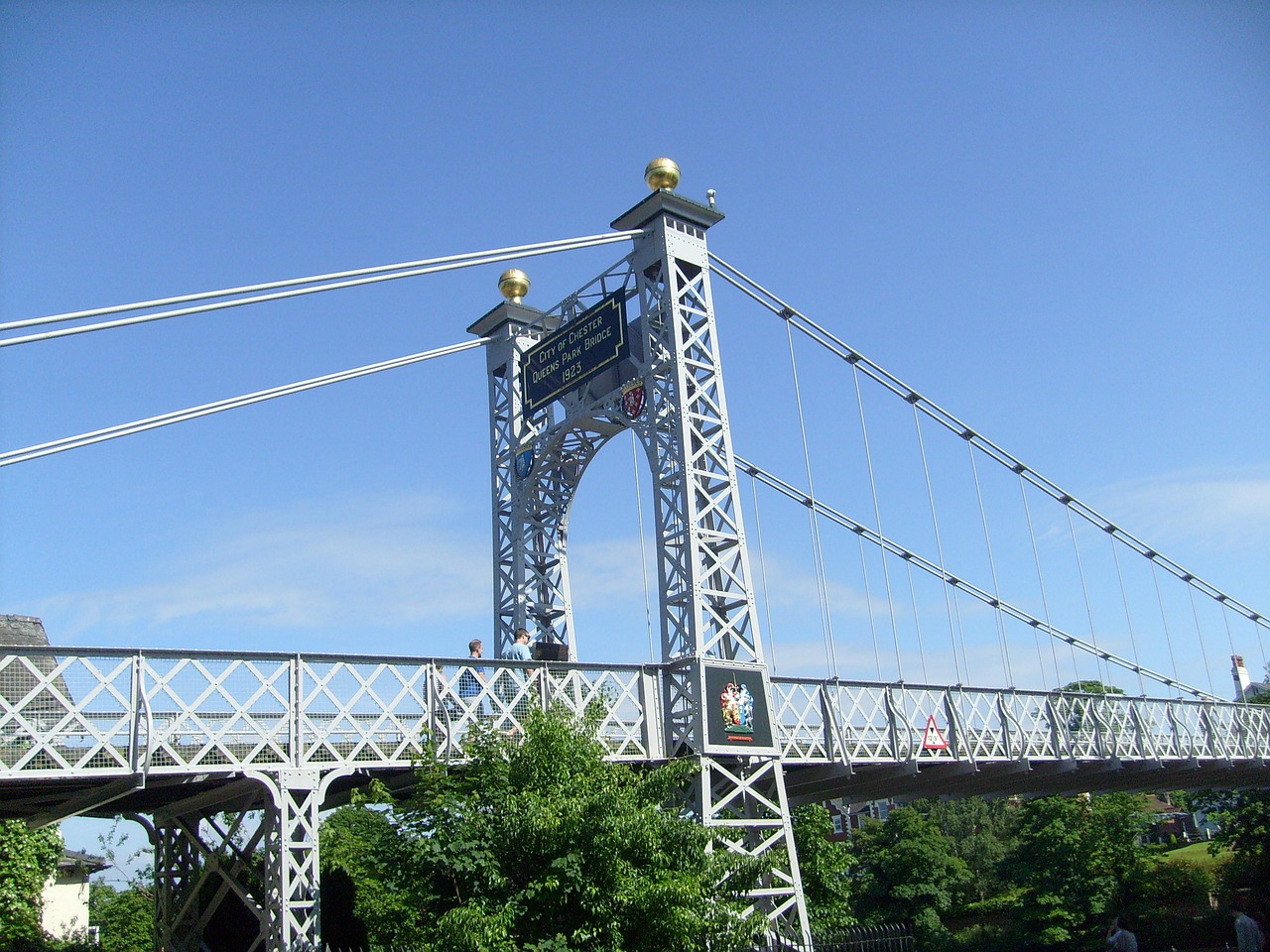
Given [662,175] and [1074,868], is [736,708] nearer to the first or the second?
[662,175]

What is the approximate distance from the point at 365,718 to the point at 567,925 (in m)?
4.23

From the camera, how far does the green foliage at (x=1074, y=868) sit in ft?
136

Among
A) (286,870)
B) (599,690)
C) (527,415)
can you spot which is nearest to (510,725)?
(599,690)

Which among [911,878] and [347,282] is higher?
[347,282]

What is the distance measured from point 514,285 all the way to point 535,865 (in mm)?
15073

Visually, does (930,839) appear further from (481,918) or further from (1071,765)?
(481,918)

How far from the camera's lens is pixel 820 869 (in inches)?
1036

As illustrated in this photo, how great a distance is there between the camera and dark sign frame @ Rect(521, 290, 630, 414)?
20734 millimetres

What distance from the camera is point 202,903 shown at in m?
16.5

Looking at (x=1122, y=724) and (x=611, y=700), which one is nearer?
(x=611, y=700)

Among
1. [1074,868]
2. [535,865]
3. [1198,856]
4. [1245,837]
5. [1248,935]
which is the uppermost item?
[535,865]

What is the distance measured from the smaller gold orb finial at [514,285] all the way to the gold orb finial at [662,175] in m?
4.87

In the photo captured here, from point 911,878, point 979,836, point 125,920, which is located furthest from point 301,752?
point 979,836

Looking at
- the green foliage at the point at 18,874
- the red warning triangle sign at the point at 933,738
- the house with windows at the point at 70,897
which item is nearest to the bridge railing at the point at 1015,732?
the red warning triangle sign at the point at 933,738
